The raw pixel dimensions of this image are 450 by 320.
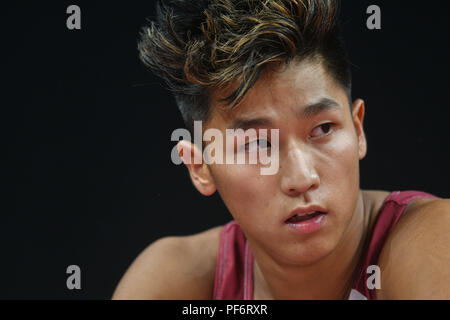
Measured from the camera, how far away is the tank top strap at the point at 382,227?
1.41 m

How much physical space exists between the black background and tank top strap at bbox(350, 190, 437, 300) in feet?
2.00

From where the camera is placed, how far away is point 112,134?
2072 mm

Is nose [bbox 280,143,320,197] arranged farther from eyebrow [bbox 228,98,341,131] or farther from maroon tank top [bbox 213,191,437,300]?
maroon tank top [bbox 213,191,437,300]

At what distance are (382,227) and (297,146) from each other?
13.8 inches

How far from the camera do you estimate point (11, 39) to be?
1.99 meters

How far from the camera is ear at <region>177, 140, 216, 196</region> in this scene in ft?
4.84

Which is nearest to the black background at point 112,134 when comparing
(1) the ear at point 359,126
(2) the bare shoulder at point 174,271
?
(2) the bare shoulder at point 174,271

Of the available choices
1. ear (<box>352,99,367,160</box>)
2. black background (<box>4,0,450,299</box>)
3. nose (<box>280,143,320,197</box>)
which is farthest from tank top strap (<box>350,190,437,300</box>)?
black background (<box>4,0,450,299</box>)

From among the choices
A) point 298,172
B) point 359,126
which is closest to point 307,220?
point 298,172

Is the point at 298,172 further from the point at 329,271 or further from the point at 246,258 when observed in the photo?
the point at 246,258

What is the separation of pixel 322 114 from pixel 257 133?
0.15m

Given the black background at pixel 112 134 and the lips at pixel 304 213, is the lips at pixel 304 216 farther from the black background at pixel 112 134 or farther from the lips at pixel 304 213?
the black background at pixel 112 134

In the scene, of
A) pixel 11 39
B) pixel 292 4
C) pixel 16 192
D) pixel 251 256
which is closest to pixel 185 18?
pixel 292 4

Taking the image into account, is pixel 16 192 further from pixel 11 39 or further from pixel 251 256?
pixel 251 256
